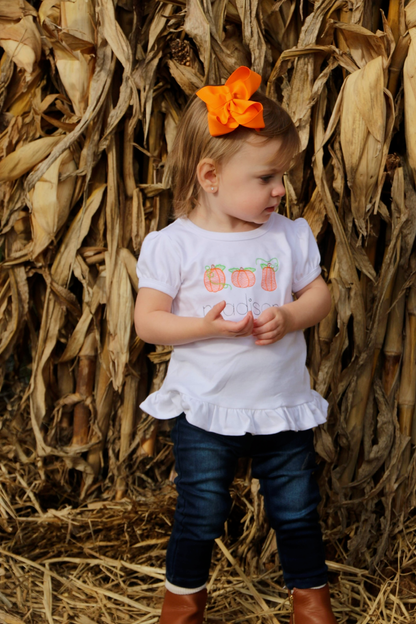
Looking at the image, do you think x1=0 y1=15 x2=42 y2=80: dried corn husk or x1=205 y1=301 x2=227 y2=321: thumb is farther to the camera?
x1=0 y1=15 x2=42 y2=80: dried corn husk

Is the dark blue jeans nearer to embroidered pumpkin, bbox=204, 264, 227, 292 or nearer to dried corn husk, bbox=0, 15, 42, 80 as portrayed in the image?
embroidered pumpkin, bbox=204, 264, 227, 292

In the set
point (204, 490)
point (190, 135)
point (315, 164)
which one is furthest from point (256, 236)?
point (204, 490)

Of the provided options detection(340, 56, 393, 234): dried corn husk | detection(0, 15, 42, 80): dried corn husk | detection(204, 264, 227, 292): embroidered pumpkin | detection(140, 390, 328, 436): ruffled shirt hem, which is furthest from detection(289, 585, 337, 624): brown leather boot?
detection(0, 15, 42, 80): dried corn husk

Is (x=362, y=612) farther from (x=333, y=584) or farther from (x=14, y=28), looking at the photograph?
(x=14, y=28)

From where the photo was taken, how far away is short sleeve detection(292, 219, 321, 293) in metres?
1.28

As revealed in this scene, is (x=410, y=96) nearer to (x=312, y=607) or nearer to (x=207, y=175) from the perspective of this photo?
(x=207, y=175)

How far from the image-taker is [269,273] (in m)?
1.22

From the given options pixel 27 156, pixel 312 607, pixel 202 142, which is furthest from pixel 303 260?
pixel 27 156

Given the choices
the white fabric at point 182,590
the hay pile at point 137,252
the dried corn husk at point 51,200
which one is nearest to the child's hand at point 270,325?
the hay pile at point 137,252

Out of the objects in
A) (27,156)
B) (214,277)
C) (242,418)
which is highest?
(27,156)

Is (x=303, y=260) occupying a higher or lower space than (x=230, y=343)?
higher

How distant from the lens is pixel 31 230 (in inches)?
67.3

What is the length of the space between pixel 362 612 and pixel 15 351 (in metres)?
1.13

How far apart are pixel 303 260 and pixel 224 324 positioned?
0.92 feet
